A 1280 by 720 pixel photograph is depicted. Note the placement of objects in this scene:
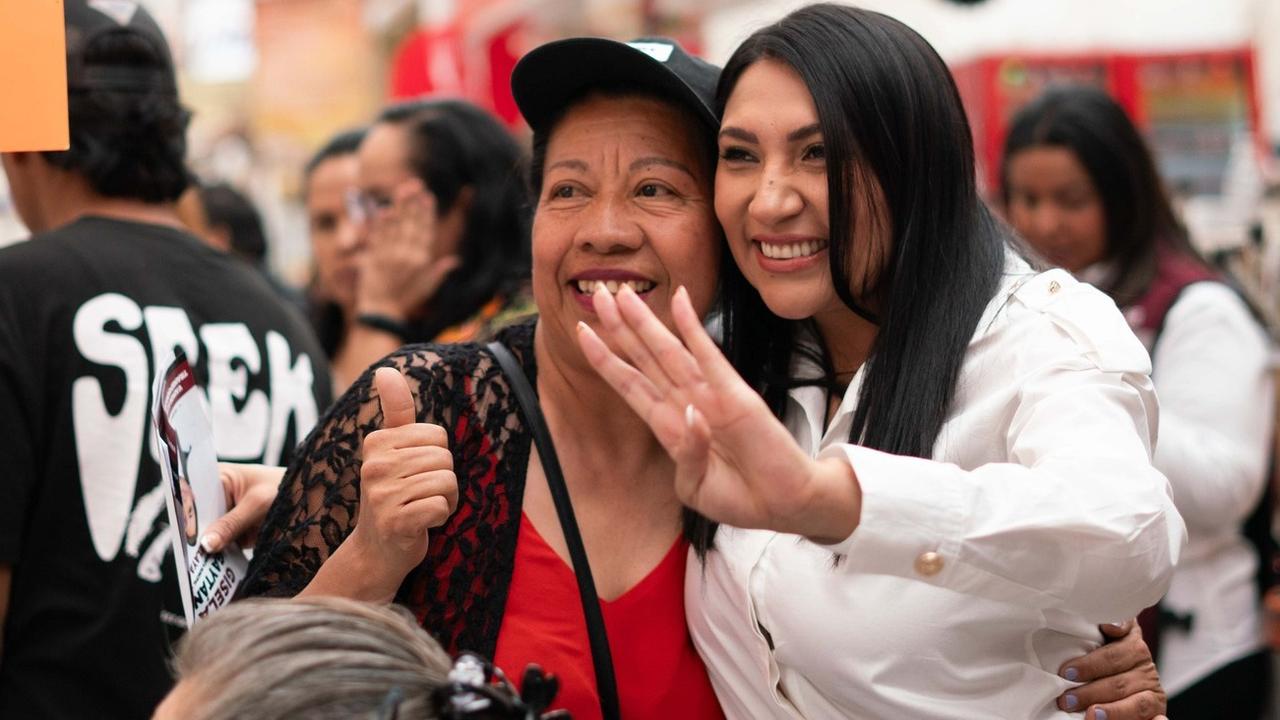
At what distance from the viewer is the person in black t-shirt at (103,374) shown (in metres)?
2.62

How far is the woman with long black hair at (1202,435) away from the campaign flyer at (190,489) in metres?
2.28

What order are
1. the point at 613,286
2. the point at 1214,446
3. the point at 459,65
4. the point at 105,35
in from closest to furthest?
1. the point at 613,286
2. the point at 105,35
3. the point at 1214,446
4. the point at 459,65

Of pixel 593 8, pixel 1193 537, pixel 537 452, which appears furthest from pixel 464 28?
pixel 537 452

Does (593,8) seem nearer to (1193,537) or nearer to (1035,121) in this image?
(1035,121)

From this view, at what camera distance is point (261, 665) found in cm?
147

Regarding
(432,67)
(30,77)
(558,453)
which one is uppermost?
(432,67)

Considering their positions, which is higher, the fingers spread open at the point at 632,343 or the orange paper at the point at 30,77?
the orange paper at the point at 30,77

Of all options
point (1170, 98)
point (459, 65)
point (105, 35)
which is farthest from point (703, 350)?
point (459, 65)

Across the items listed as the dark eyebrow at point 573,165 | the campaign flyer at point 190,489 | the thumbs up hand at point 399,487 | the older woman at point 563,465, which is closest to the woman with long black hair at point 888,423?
the older woman at point 563,465

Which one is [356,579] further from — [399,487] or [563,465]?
[563,465]

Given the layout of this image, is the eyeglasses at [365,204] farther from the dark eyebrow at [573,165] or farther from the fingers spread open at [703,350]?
the fingers spread open at [703,350]

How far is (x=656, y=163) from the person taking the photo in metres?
2.41

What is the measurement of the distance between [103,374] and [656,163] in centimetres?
114

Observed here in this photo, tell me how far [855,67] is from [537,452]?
81 cm
